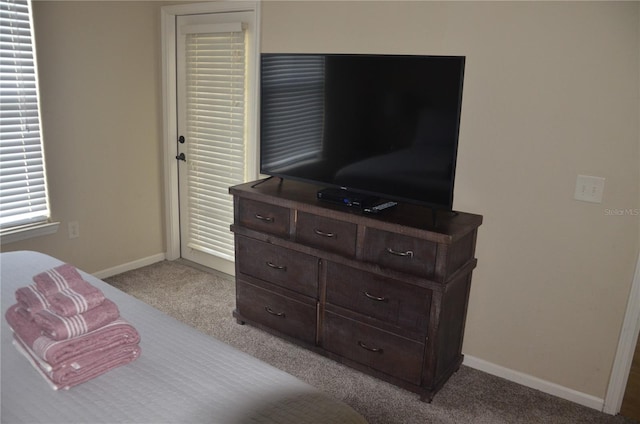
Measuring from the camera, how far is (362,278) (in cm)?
248

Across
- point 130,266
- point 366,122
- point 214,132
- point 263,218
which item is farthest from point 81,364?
point 130,266

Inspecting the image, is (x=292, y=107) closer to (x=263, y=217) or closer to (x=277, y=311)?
(x=263, y=217)

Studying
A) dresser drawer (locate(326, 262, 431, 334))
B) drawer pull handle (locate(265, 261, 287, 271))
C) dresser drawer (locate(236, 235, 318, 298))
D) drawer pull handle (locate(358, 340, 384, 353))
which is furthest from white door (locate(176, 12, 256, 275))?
drawer pull handle (locate(358, 340, 384, 353))

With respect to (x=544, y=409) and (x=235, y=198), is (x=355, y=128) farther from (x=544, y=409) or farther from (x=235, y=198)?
(x=544, y=409)

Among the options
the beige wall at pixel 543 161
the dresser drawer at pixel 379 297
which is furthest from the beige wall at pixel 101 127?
the dresser drawer at pixel 379 297

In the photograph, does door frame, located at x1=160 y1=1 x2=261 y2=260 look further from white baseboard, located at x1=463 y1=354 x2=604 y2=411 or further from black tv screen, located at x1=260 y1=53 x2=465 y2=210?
white baseboard, located at x1=463 y1=354 x2=604 y2=411

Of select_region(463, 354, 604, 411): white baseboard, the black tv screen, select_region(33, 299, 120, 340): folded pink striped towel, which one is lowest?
select_region(463, 354, 604, 411): white baseboard

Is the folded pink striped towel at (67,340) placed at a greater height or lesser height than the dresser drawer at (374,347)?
greater

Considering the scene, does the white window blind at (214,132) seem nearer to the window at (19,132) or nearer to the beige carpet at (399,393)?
the beige carpet at (399,393)

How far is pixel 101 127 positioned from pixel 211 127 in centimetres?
78

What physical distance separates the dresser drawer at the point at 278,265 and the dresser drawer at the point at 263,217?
0.09 metres

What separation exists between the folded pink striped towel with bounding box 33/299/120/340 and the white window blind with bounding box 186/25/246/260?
86.8 inches

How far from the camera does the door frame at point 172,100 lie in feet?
10.8

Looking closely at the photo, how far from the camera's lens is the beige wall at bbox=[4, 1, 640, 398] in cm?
218
